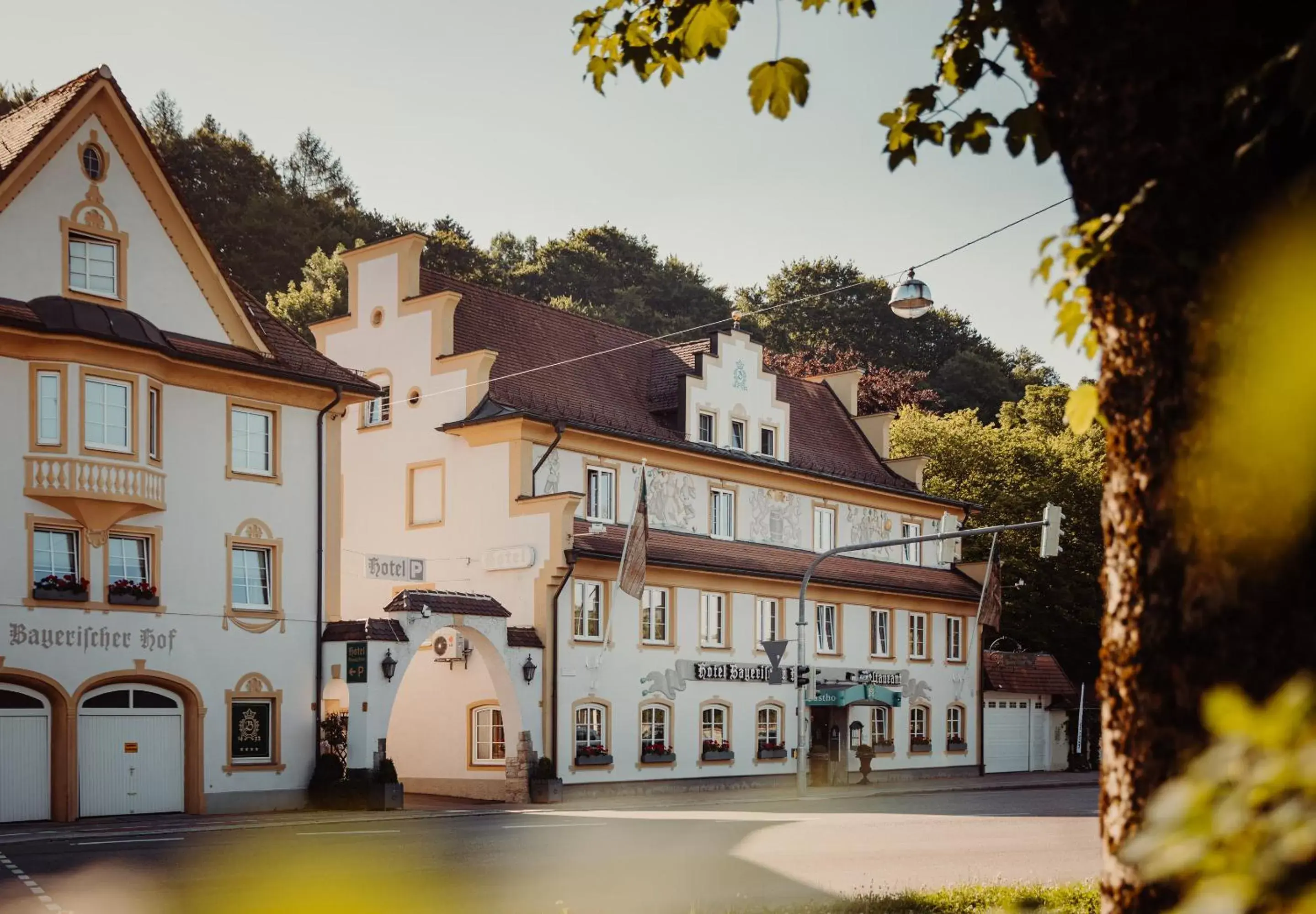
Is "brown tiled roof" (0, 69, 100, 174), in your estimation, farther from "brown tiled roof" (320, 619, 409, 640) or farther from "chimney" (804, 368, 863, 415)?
"chimney" (804, 368, 863, 415)

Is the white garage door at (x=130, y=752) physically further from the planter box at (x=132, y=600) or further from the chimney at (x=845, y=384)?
the chimney at (x=845, y=384)

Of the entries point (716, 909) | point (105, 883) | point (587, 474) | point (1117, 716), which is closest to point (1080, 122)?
point (1117, 716)

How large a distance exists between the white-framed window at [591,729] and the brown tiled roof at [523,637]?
7.17 ft

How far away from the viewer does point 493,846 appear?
20578mm

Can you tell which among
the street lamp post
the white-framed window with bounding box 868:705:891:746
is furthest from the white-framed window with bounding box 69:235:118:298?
the white-framed window with bounding box 868:705:891:746

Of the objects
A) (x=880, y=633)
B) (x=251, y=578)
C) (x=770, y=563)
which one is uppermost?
(x=770, y=563)

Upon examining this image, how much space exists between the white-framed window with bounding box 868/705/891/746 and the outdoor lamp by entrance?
80.5ft

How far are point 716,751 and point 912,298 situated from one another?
65.0 ft

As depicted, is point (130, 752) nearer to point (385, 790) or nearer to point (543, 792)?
point (385, 790)

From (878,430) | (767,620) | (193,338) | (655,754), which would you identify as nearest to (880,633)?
(767,620)

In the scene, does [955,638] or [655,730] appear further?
[955,638]

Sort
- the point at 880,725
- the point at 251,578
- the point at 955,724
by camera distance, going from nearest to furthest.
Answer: the point at 251,578 < the point at 880,725 < the point at 955,724

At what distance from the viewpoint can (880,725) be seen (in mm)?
47031

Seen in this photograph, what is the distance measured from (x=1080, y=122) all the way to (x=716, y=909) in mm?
9097
